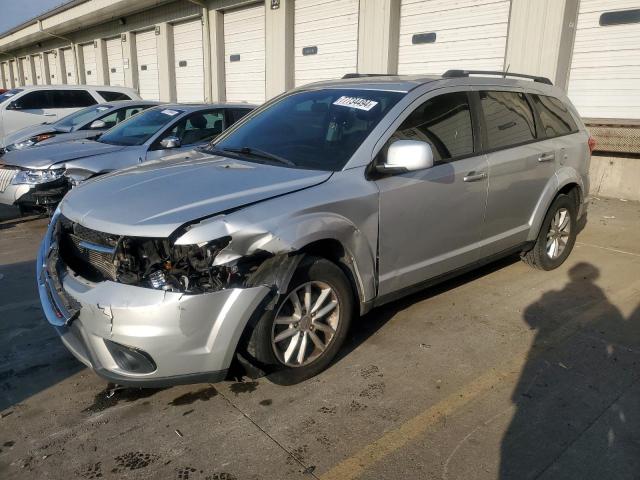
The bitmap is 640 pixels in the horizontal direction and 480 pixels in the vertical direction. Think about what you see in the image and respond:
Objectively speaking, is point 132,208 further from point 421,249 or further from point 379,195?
point 421,249

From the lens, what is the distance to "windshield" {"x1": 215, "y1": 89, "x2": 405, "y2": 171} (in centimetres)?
353

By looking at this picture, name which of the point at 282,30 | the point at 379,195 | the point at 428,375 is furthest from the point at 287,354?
the point at 282,30

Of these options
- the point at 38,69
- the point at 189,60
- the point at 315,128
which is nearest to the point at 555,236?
the point at 315,128

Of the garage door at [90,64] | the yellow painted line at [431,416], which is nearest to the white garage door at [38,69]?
the garage door at [90,64]

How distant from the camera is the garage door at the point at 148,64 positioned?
20672 mm

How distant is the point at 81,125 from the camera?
912 centimetres

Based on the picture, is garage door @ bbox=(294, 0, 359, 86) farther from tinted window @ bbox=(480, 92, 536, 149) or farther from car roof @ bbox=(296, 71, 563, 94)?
car roof @ bbox=(296, 71, 563, 94)

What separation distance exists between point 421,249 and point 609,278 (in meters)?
2.57

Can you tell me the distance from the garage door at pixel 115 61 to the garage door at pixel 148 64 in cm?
200

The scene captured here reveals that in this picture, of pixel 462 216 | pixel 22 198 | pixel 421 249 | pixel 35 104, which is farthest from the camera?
pixel 35 104

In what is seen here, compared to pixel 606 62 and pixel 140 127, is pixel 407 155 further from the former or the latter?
pixel 606 62

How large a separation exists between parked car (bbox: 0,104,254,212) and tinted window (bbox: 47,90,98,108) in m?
6.73

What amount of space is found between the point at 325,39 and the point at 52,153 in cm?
851

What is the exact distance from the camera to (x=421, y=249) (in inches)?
147
